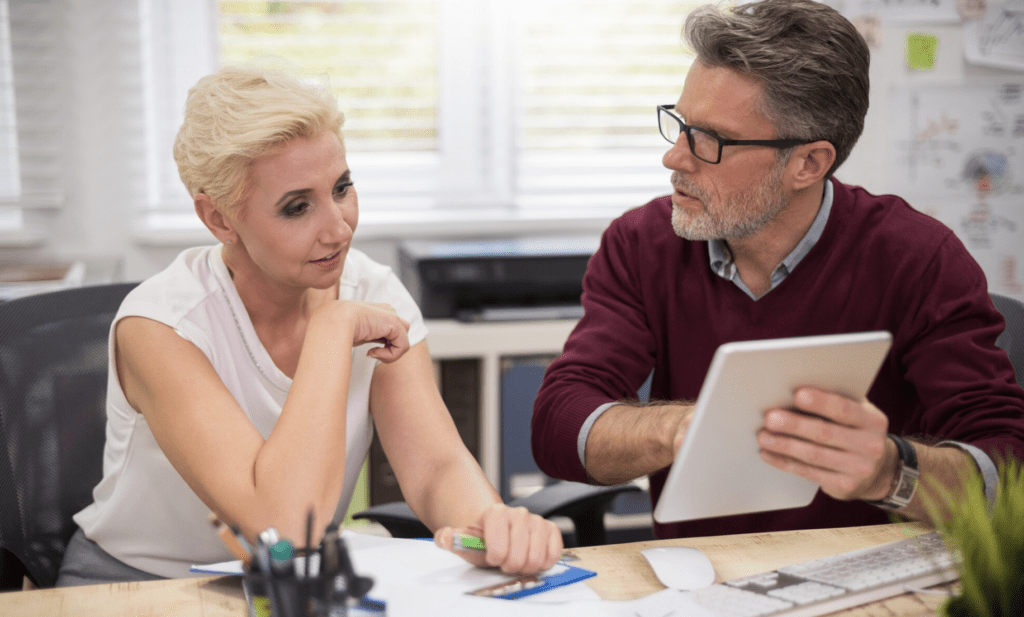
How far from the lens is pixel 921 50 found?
2.55m

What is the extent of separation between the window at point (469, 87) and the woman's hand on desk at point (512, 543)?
1.80 metres

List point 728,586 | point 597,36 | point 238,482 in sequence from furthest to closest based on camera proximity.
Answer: point 597,36
point 238,482
point 728,586

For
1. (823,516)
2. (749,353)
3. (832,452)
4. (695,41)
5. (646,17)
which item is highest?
(646,17)

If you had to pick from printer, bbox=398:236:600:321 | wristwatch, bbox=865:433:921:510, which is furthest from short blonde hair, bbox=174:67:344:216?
printer, bbox=398:236:600:321

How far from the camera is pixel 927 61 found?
2.55m

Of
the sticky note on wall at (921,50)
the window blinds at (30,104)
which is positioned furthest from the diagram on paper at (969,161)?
the window blinds at (30,104)

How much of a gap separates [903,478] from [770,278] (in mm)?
431

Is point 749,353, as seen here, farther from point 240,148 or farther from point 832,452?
point 240,148

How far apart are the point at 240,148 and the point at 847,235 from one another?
881mm

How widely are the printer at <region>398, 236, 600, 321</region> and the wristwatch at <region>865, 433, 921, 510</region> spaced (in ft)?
3.98

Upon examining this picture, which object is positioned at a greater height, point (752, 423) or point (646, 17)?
point (646, 17)

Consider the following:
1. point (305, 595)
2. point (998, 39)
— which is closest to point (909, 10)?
point (998, 39)

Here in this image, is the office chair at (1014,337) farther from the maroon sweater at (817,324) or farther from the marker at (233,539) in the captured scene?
the marker at (233,539)

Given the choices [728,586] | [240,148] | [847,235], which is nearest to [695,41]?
[847,235]
